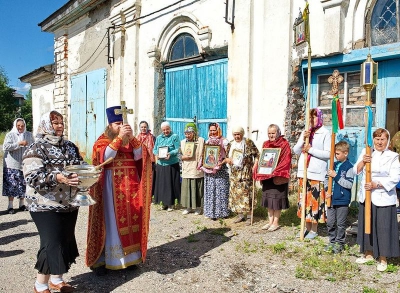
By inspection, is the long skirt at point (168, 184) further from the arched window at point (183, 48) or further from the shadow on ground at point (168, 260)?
the arched window at point (183, 48)

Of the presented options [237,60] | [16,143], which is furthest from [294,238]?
[16,143]

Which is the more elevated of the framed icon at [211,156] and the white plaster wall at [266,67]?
the white plaster wall at [266,67]

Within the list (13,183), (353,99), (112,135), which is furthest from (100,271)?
(353,99)

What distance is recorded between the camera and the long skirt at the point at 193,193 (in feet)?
19.9

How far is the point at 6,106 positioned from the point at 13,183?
99.0 ft

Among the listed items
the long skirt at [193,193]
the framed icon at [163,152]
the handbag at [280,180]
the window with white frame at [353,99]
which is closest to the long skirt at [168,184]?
the framed icon at [163,152]

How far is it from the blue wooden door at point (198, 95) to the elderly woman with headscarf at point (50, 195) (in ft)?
16.0

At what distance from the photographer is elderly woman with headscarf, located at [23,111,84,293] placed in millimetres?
2884

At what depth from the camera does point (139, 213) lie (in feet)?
12.1

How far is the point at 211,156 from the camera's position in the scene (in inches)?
224

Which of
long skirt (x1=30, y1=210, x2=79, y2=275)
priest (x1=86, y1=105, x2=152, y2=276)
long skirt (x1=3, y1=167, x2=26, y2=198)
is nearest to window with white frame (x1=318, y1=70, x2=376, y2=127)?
priest (x1=86, y1=105, x2=152, y2=276)

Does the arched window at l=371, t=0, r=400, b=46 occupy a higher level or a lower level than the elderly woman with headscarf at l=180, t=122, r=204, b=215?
higher

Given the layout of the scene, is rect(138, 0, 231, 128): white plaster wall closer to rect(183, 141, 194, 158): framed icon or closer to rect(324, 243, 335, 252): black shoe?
rect(183, 141, 194, 158): framed icon

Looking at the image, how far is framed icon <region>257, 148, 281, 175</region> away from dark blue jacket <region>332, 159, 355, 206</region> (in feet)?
3.38
